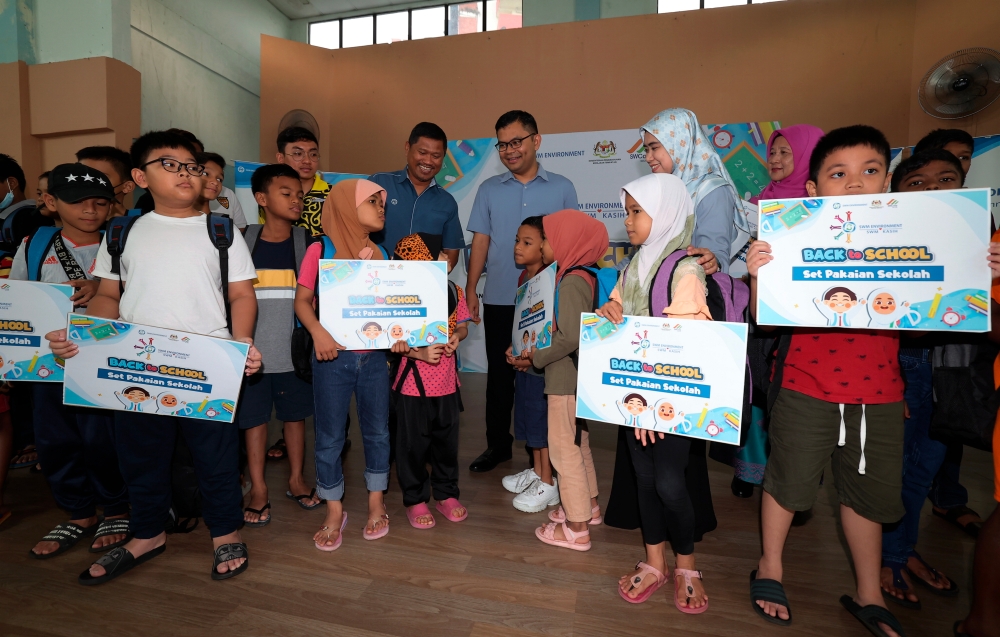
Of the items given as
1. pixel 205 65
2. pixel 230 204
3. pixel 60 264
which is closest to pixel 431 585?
pixel 60 264

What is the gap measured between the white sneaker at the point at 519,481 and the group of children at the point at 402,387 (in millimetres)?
37

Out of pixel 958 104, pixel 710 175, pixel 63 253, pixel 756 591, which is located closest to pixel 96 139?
pixel 63 253

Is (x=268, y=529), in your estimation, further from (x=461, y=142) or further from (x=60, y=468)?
(x=461, y=142)

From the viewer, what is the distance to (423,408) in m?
2.33

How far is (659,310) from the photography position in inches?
67.9

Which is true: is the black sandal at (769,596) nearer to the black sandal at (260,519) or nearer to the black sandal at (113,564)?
the black sandal at (260,519)

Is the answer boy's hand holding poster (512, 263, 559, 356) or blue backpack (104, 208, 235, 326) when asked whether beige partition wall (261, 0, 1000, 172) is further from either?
blue backpack (104, 208, 235, 326)

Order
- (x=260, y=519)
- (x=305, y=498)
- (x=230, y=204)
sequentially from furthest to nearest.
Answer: (x=230, y=204)
(x=305, y=498)
(x=260, y=519)

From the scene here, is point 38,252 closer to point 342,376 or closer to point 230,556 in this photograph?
point 342,376

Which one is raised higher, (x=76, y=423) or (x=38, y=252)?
(x=38, y=252)

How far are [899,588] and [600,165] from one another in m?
4.49

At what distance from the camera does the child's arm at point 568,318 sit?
6.70 feet

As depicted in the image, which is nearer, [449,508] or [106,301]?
[106,301]

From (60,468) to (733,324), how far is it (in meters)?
2.77
